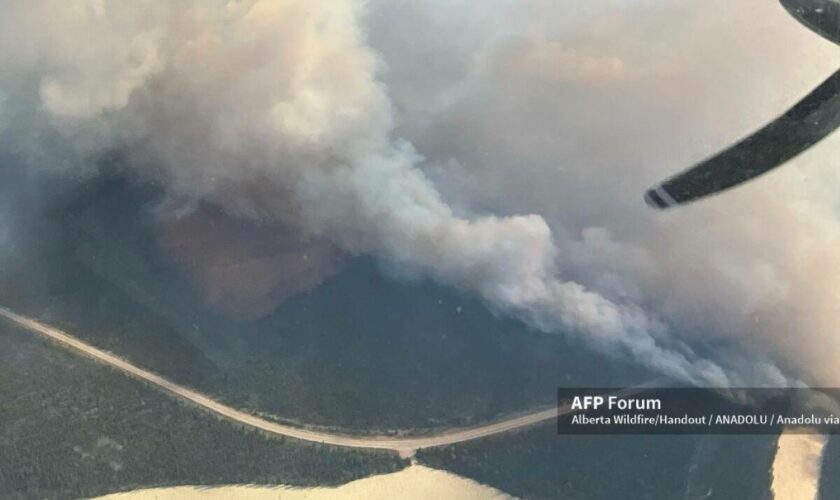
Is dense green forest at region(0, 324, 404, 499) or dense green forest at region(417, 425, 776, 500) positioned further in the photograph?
dense green forest at region(0, 324, 404, 499)

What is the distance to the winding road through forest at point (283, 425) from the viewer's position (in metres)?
3.48

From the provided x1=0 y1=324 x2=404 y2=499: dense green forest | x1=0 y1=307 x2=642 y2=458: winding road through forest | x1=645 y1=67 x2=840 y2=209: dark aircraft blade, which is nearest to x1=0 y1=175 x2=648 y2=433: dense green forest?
x1=0 y1=307 x2=642 y2=458: winding road through forest

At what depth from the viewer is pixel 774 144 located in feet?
10.5

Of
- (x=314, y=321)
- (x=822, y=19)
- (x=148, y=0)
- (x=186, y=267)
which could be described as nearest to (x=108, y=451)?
(x=186, y=267)

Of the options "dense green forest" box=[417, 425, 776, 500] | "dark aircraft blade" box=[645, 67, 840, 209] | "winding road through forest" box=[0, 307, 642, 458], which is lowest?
"dense green forest" box=[417, 425, 776, 500]

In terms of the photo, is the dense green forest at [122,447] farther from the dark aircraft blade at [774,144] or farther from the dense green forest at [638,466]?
the dark aircraft blade at [774,144]

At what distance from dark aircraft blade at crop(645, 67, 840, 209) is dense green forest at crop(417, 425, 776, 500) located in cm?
136

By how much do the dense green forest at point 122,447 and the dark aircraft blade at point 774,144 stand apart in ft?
7.40

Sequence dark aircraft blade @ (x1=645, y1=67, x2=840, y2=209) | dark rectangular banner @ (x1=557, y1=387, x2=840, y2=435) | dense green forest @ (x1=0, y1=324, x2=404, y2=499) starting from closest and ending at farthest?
1. dark aircraft blade @ (x1=645, y1=67, x2=840, y2=209)
2. dark rectangular banner @ (x1=557, y1=387, x2=840, y2=435)
3. dense green forest @ (x1=0, y1=324, x2=404, y2=499)

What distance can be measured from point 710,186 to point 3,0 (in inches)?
159

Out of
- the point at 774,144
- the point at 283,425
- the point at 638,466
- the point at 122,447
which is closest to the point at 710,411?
the point at 638,466

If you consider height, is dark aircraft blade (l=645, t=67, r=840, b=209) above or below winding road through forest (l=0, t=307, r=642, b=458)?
above

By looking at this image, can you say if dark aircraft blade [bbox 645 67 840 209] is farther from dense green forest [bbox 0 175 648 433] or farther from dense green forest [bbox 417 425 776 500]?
dense green forest [bbox 417 425 776 500]

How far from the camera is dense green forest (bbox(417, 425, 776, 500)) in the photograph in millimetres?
3391
